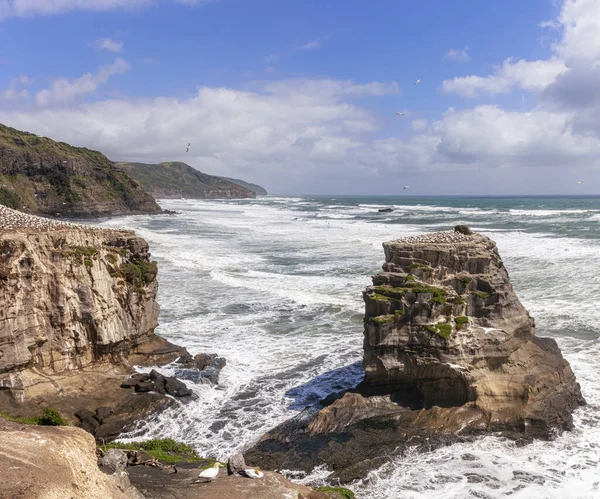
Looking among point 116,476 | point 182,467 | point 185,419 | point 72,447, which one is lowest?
point 185,419

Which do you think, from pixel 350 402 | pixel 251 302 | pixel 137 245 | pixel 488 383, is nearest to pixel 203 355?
pixel 137 245

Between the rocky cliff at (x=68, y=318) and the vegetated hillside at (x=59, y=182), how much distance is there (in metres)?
64.6

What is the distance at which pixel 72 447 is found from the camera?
7.54 m

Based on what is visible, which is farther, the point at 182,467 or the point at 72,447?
the point at 182,467

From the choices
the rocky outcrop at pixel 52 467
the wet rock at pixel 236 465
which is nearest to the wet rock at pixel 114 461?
the rocky outcrop at pixel 52 467

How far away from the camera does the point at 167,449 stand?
1343cm

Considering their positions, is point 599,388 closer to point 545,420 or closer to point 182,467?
point 545,420

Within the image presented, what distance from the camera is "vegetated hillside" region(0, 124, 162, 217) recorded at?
82750mm

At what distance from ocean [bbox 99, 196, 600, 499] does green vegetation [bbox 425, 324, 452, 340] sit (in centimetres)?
298

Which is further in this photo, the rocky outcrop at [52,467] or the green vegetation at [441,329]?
the green vegetation at [441,329]

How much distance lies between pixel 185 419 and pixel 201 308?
11663 mm

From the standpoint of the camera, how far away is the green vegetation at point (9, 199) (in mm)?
72938

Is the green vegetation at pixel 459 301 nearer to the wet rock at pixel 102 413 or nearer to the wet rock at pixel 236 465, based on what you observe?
the wet rock at pixel 236 465

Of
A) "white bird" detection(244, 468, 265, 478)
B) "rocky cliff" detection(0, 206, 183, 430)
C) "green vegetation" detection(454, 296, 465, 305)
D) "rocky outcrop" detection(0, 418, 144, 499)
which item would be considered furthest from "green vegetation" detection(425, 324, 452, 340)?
"rocky outcrop" detection(0, 418, 144, 499)
